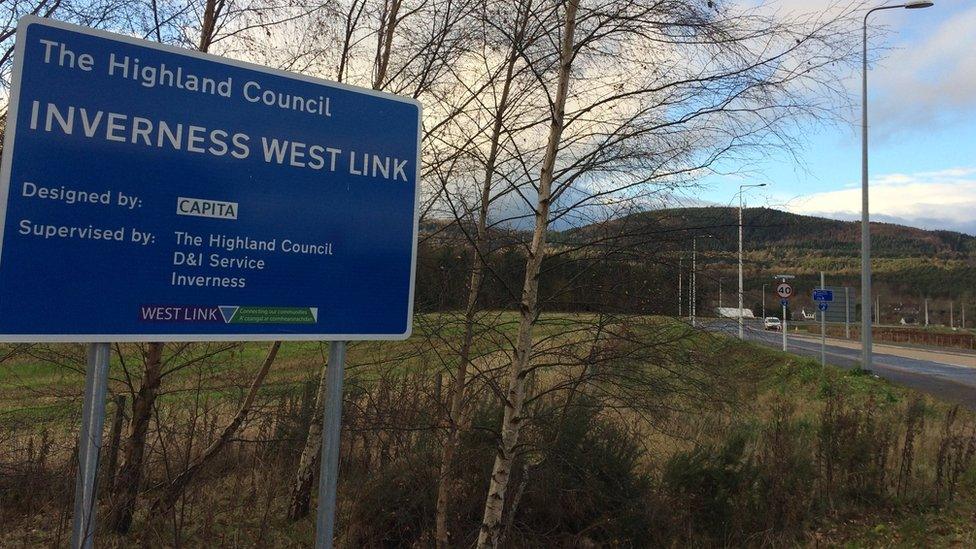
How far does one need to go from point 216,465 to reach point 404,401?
256cm

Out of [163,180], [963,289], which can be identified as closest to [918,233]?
[963,289]

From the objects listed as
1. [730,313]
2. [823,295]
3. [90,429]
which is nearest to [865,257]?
[823,295]

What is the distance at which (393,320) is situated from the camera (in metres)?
2.21

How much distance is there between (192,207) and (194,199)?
28mm

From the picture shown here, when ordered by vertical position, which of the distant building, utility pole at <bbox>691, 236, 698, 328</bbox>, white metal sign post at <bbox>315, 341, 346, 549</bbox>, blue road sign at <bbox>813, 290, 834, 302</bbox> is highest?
blue road sign at <bbox>813, 290, 834, 302</bbox>

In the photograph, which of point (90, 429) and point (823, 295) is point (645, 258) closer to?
point (90, 429)

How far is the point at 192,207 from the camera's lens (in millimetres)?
1924

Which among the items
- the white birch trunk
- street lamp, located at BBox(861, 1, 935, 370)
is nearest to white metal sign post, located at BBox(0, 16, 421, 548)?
the white birch trunk

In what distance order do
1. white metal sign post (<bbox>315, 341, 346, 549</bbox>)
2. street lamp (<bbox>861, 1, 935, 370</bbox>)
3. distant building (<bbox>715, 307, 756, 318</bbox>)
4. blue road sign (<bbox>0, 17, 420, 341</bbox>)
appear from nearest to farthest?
blue road sign (<bbox>0, 17, 420, 341</bbox>)
white metal sign post (<bbox>315, 341, 346, 549</bbox>)
distant building (<bbox>715, 307, 756, 318</bbox>)
street lamp (<bbox>861, 1, 935, 370</bbox>)

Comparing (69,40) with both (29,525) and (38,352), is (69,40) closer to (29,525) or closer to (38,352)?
(38,352)

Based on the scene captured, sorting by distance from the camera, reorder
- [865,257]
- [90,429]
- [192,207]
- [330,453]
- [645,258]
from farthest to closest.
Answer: [865,257]
[645,258]
[330,453]
[192,207]
[90,429]

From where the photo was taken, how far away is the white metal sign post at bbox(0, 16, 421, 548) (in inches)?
68.5

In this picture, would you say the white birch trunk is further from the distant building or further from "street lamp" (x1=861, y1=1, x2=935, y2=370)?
"street lamp" (x1=861, y1=1, x2=935, y2=370)

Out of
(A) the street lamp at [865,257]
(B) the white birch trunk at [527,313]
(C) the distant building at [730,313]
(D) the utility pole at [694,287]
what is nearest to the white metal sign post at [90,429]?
(B) the white birch trunk at [527,313]
